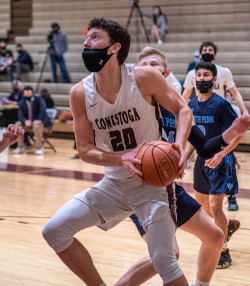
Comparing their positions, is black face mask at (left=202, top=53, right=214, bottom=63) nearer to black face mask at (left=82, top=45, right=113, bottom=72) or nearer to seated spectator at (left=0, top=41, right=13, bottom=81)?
black face mask at (left=82, top=45, right=113, bottom=72)

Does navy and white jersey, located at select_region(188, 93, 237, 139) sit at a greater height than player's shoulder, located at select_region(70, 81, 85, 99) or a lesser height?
lesser

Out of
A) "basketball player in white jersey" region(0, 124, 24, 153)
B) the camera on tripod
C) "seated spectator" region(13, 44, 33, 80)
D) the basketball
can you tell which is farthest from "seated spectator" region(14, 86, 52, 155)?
the basketball

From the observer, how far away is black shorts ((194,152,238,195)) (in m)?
4.10

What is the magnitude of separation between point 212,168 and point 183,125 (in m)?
1.34

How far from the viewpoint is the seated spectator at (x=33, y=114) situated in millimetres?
11086

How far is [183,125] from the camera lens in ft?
9.01

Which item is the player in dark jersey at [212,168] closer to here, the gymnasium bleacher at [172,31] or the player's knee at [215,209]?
the player's knee at [215,209]

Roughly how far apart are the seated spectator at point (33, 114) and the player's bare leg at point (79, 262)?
330 inches

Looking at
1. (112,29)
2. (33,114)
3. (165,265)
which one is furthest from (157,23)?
(165,265)

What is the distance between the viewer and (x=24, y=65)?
14.7 m

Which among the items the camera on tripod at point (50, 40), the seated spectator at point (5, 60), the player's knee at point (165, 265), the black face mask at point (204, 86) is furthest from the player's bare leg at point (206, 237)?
the seated spectator at point (5, 60)

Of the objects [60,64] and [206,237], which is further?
[60,64]

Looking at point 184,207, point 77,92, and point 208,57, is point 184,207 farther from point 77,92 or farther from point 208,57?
point 208,57

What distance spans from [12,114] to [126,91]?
9.83 metres
